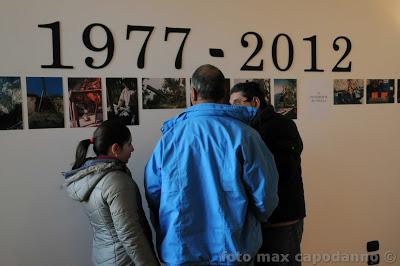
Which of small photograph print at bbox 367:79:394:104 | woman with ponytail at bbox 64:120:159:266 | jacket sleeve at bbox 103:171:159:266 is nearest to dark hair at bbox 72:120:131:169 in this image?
woman with ponytail at bbox 64:120:159:266

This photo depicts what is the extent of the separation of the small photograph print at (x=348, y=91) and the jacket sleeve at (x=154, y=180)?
1.44 m

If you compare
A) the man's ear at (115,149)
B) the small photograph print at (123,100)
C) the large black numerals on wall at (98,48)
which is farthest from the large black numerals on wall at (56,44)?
the man's ear at (115,149)

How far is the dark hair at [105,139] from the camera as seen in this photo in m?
1.44

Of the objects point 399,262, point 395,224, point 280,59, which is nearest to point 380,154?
point 395,224

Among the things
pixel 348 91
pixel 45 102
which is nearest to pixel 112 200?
pixel 45 102

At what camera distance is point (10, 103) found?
160 centimetres

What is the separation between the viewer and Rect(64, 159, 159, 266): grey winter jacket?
133 centimetres

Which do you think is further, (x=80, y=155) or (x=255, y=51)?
(x=255, y=51)

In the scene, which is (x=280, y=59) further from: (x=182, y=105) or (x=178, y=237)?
(x=178, y=237)

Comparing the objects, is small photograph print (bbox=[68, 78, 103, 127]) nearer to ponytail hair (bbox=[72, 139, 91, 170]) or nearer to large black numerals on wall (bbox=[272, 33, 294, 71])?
ponytail hair (bbox=[72, 139, 91, 170])

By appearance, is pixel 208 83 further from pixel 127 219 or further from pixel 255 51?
pixel 255 51

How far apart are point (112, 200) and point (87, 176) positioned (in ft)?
0.49

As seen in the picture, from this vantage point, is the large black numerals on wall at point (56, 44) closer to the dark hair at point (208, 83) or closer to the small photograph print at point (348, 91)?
the dark hair at point (208, 83)

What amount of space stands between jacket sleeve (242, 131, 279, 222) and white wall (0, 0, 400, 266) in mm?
756
